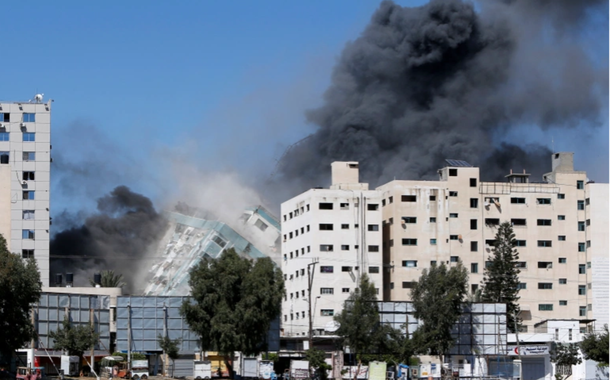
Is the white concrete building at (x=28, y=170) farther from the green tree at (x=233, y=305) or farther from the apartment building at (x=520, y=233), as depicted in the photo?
the green tree at (x=233, y=305)

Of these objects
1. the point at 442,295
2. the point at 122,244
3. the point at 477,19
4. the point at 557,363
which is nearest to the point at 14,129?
the point at 122,244

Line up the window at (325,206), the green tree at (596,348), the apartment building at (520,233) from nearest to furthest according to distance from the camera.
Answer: the green tree at (596,348) < the window at (325,206) < the apartment building at (520,233)

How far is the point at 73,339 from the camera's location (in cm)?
8969

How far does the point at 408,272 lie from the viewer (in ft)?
455

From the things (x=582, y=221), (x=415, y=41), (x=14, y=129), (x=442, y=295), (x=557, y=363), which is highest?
(x=415, y=41)

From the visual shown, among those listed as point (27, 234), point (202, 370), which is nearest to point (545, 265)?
point (202, 370)

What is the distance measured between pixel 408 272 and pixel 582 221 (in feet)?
89.6

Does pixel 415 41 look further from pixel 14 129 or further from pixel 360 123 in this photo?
pixel 14 129

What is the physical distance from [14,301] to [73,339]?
13.0m

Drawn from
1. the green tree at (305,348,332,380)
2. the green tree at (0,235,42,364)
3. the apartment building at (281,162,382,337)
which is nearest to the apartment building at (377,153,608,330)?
the apartment building at (281,162,382,337)

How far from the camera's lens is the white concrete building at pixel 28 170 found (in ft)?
448

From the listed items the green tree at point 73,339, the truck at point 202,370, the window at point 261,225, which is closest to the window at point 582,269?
the window at point 261,225

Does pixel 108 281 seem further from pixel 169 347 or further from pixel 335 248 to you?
pixel 169 347

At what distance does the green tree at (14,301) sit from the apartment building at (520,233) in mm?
67930
